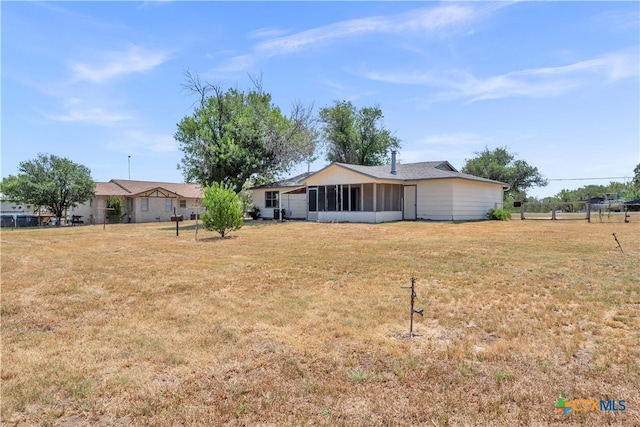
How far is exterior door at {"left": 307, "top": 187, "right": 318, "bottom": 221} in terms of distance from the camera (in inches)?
941

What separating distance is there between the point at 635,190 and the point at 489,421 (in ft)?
176

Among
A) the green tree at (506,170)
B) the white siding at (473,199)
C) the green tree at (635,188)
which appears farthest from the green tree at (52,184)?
the green tree at (635,188)

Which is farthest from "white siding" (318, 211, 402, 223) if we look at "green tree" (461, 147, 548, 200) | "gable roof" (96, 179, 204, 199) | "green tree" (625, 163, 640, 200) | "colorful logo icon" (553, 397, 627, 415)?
"green tree" (625, 163, 640, 200)

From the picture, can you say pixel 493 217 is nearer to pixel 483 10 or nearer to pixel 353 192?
pixel 353 192

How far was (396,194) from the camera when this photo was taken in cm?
2305

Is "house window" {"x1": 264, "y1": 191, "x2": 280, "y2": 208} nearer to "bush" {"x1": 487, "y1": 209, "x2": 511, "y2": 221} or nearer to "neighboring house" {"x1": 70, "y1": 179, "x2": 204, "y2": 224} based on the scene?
"neighboring house" {"x1": 70, "y1": 179, "x2": 204, "y2": 224}

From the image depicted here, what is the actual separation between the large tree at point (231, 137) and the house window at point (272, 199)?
1677 mm

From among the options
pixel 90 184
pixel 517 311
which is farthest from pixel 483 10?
pixel 90 184

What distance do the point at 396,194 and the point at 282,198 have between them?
8.66 metres

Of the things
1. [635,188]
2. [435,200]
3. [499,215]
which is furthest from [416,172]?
[635,188]

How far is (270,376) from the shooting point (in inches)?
127

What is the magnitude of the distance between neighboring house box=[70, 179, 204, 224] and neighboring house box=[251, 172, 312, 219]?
5.96m

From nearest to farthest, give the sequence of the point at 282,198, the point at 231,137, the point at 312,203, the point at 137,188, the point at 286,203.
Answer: the point at 312,203
the point at 231,137
the point at 286,203
the point at 282,198
the point at 137,188

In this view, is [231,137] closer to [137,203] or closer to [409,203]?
[137,203]
